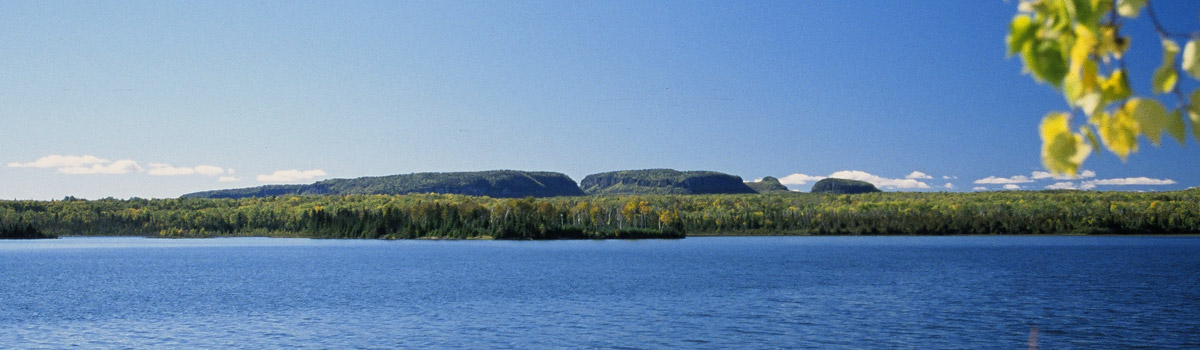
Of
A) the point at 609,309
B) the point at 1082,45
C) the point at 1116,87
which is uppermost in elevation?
the point at 1082,45

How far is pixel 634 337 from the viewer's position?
47.1 meters

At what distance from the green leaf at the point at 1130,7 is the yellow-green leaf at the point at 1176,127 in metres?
0.34

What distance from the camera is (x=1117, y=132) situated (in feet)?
9.95

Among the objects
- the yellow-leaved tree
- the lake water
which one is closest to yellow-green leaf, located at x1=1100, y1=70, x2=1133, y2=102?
the yellow-leaved tree

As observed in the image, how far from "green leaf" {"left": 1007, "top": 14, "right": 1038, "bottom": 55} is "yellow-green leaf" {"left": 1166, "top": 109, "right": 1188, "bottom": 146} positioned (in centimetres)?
48

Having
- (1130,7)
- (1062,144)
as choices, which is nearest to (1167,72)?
(1130,7)

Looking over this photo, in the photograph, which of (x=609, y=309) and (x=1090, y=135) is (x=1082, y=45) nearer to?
(x=1090, y=135)

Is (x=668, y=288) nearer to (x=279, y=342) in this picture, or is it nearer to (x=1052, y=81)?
(x=279, y=342)

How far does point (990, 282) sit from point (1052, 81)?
9291 centimetres

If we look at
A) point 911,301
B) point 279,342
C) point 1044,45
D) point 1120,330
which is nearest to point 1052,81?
point 1044,45

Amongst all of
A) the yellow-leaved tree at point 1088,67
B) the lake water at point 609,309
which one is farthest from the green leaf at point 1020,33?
the lake water at point 609,309

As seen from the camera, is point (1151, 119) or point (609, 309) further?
point (609, 309)

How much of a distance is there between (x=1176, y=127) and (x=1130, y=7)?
1.32 ft

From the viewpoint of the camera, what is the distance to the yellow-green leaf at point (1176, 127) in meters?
2.81
